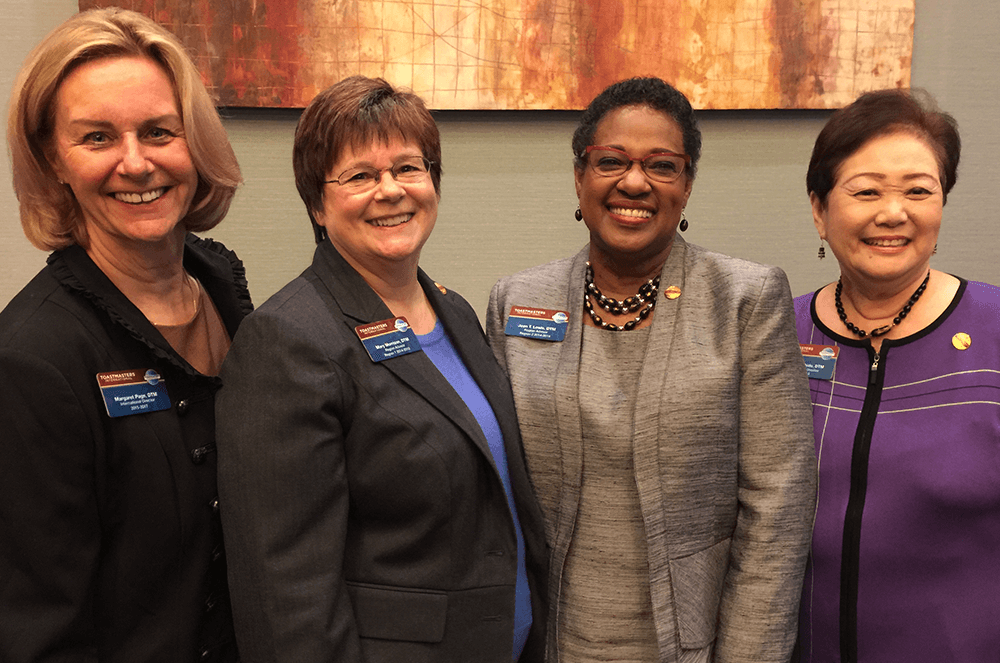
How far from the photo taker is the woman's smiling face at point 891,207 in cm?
174

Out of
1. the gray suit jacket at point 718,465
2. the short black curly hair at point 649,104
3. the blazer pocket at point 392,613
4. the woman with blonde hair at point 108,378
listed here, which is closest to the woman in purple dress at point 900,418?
the gray suit jacket at point 718,465

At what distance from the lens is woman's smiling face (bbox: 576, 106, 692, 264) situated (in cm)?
162

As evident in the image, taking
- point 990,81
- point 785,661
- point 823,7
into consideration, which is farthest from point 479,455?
point 990,81

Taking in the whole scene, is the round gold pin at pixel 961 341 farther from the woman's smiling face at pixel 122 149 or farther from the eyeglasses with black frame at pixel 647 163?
the woman's smiling face at pixel 122 149

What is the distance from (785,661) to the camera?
155 centimetres

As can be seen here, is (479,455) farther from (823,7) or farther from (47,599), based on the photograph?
(823,7)

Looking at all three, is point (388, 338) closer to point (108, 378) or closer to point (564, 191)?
point (108, 378)

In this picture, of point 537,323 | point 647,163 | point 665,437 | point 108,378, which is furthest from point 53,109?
point 665,437

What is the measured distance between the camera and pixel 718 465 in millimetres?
1551

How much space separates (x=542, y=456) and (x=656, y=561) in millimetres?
319

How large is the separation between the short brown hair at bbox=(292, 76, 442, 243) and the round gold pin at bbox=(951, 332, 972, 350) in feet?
4.23

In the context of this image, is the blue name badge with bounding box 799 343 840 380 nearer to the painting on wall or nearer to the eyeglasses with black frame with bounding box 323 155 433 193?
the eyeglasses with black frame with bounding box 323 155 433 193

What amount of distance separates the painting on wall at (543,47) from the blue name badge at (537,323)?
43.5 inches

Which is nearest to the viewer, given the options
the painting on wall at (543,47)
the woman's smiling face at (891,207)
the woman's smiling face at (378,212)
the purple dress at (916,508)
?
the woman's smiling face at (378,212)
